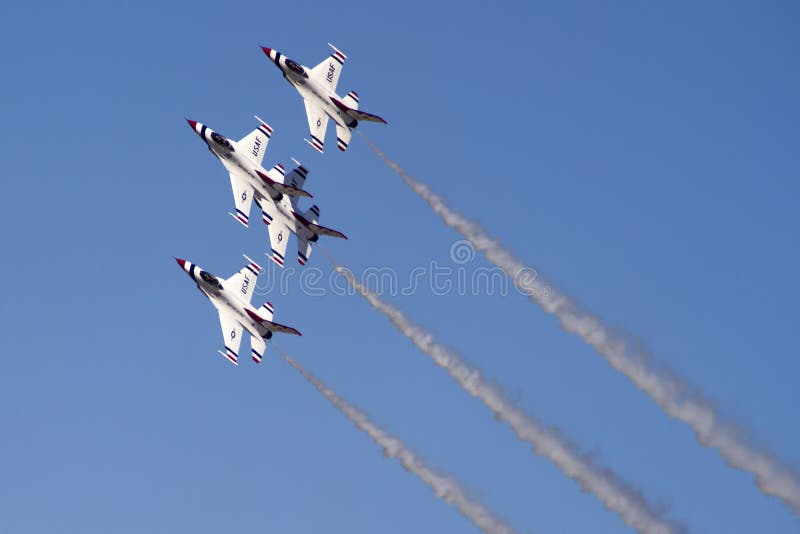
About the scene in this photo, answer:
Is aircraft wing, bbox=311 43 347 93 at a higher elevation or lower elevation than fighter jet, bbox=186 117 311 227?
higher

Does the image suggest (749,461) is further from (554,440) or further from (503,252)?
(503,252)

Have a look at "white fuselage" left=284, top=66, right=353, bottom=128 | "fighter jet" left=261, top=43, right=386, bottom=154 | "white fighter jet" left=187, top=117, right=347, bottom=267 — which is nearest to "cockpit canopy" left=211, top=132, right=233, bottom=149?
"white fighter jet" left=187, top=117, right=347, bottom=267

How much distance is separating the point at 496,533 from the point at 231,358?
805 inches

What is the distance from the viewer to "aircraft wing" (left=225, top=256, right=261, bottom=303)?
3704 inches

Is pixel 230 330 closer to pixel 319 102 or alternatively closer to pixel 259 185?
pixel 259 185

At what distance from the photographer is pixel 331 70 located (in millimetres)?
99625

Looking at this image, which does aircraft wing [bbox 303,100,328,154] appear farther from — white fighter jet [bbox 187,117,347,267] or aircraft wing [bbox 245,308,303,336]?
aircraft wing [bbox 245,308,303,336]

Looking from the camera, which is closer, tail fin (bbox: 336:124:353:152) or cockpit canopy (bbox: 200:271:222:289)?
cockpit canopy (bbox: 200:271:222:289)

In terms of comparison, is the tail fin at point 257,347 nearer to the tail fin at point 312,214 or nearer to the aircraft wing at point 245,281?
the aircraft wing at point 245,281

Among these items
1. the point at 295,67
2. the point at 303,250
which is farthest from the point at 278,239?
the point at 295,67

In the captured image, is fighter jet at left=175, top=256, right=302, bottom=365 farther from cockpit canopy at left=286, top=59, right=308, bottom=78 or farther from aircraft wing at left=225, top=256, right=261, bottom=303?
cockpit canopy at left=286, top=59, right=308, bottom=78

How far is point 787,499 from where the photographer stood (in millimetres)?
73750

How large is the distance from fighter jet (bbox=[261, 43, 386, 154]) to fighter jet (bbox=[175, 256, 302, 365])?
412 inches

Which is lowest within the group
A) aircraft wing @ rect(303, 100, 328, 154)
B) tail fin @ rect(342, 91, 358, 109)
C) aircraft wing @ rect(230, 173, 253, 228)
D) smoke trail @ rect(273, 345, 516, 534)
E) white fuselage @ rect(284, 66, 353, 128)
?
smoke trail @ rect(273, 345, 516, 534)
